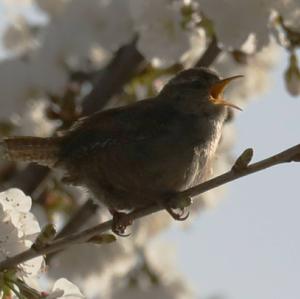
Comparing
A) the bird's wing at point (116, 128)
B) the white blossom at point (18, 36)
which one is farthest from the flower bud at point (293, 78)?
the white blossom at point (18, 36)

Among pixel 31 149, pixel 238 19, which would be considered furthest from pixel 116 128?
pixel 238 19

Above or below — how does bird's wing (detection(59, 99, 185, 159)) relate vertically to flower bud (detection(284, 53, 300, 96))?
above

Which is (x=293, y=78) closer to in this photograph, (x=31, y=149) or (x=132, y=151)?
(x=132, y=151)

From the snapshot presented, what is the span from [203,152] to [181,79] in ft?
1.51

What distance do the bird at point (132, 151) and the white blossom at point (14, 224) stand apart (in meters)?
0.44

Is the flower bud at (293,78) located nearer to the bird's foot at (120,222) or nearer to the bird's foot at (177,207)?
→ the bird's foot at (177,207)

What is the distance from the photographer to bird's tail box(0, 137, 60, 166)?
10.2 ft

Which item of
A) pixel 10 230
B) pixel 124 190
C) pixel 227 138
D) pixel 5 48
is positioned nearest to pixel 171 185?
pixel 124 190

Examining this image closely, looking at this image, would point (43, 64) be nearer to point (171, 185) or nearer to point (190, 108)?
point (190, 108)

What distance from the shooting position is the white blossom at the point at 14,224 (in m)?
2.56

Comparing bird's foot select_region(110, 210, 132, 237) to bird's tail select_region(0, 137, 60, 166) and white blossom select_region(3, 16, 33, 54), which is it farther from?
white blossom select_region(3, 16, 33, 54)

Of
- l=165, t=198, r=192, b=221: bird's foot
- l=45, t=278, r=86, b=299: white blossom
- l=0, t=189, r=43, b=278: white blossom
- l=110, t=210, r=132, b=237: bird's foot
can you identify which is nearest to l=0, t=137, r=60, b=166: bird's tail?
l=110, t=210, r=132, b=237: bird's foot

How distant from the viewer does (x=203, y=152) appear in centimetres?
311

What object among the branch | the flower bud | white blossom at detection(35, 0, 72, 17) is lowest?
white blossom at detection(35, 0, 72, 17)
